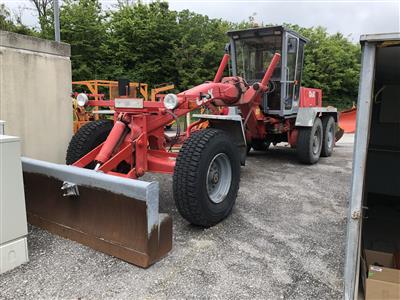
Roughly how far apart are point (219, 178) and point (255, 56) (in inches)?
139

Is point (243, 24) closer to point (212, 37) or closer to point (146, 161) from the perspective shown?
point (212, 37)

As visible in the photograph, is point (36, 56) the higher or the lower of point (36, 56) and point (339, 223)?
the higher

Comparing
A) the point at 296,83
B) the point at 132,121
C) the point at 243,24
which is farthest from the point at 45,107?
the point at 243,24

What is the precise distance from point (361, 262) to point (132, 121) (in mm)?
2620

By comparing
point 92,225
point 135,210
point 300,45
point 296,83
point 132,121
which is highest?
point 300,45

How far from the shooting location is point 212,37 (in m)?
21.8

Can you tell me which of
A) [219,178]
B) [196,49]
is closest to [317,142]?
[219,178]

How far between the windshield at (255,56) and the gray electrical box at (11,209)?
4.75 metres

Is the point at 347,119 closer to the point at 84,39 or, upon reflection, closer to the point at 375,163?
the point at 375,163

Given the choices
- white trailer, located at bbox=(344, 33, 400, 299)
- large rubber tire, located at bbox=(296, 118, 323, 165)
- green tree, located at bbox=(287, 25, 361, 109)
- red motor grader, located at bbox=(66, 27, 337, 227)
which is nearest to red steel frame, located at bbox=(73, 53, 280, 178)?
red motor grader, located at bbox=(66, 27, 337, 227)

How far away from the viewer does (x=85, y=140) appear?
14.5ft

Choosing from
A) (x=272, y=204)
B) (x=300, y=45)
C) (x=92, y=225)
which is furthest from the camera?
(x=300, y=45)

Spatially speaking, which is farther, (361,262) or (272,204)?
(272,204)

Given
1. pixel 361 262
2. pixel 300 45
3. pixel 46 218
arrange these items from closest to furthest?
pixel 361 262
pixel 46 218
pixel 300 45
